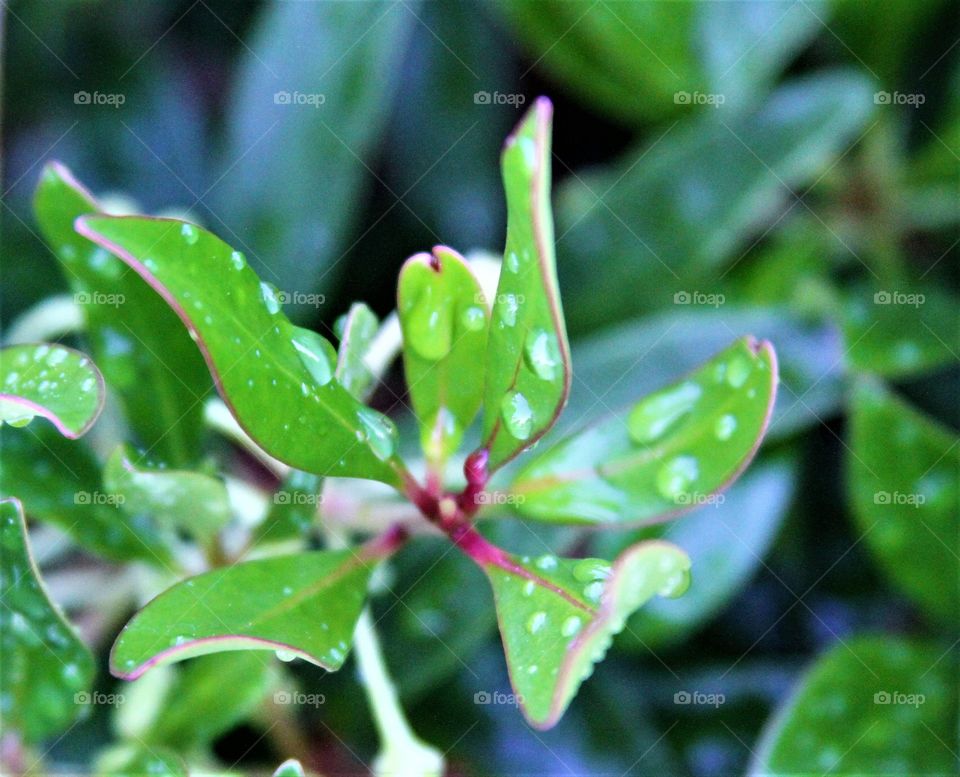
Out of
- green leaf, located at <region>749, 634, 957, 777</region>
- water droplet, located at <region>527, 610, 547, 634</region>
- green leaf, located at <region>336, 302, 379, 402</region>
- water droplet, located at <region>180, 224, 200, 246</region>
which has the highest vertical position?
water droplet, located at <region>180, 224, 200, 246</region>

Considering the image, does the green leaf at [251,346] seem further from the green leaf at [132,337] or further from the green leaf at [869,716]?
the green leaf at [869,716]

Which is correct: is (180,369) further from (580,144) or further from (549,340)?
(580,144)

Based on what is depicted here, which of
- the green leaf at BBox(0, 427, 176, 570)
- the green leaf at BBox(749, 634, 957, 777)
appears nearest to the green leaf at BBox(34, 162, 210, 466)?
the green leaf at BBox(0, 427, 176, 570)

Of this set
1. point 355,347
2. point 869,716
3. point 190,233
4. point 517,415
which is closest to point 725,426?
point 517,415

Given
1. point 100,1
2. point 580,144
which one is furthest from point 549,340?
point 100,1

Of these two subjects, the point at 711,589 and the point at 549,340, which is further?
the point at 711,589

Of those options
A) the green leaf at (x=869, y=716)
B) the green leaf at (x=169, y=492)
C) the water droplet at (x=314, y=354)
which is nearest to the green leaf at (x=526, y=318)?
the water droplet at (x=314, y=354)

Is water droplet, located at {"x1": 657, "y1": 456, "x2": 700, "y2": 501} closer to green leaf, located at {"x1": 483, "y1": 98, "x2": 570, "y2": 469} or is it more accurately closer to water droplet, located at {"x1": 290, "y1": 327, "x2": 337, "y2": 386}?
green leaf, located at {"x1": 483, "y1": 98, "x2": 570, "y2": 469}
